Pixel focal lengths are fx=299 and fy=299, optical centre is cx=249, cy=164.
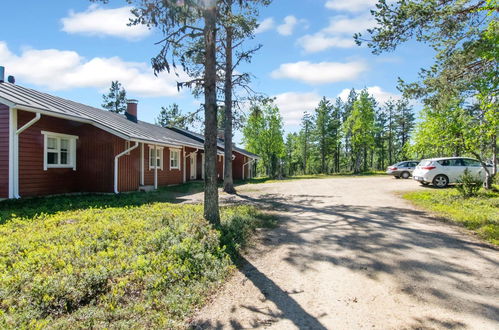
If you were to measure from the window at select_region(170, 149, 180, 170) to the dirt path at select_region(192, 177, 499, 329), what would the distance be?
1380cm

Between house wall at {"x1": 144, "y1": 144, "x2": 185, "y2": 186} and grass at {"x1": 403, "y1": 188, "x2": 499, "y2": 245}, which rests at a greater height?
house wall at {"x1": 144, "y1": 144, "x2": 185, "y2": 186}

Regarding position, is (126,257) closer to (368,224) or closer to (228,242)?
(228,242)

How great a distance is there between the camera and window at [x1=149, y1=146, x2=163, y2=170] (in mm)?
16730

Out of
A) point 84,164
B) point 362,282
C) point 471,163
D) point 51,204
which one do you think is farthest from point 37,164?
point 471,163

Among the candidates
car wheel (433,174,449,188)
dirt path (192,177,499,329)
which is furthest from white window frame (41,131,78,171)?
car wheel (433,174,449,188)

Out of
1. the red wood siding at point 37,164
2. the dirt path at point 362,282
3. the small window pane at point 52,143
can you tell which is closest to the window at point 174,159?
the red wood siding at point 37,164

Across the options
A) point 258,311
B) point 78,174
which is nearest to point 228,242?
point 258,311

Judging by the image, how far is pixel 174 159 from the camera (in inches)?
792

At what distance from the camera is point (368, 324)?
323 cm

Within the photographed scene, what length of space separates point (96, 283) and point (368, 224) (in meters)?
6.45

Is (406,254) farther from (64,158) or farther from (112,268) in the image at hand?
(64,158)

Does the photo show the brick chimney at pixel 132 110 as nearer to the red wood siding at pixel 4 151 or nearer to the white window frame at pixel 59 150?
the white window frame at pixel 59 150

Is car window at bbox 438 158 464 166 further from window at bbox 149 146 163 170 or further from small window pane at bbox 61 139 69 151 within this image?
small window pane at bbox 61 139 69 151

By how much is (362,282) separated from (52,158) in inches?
498
